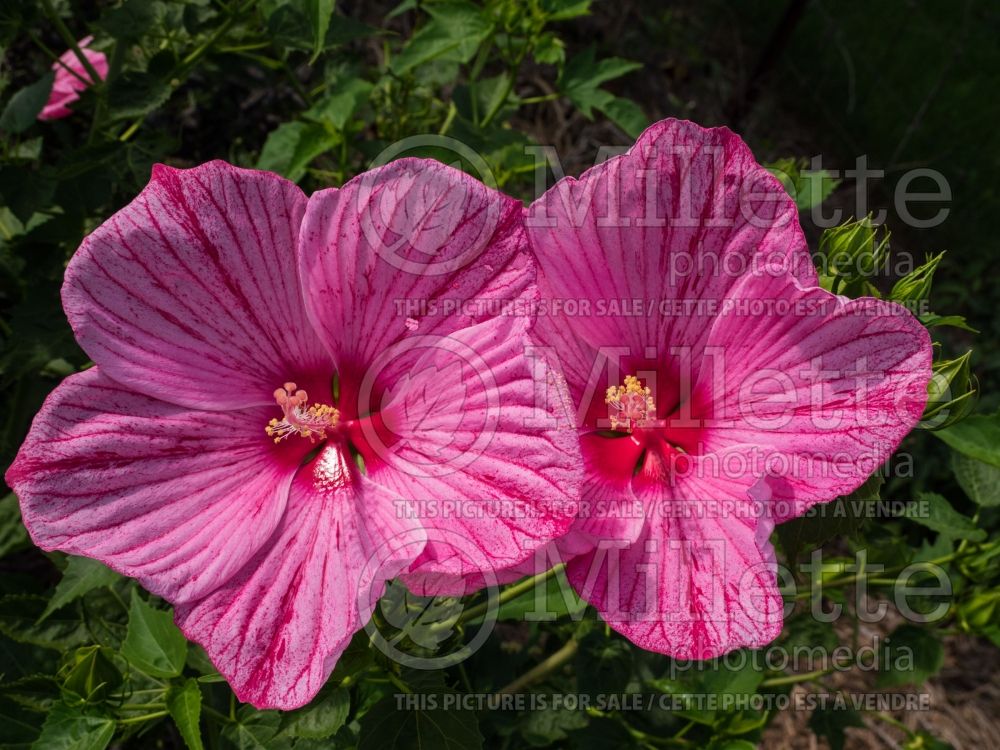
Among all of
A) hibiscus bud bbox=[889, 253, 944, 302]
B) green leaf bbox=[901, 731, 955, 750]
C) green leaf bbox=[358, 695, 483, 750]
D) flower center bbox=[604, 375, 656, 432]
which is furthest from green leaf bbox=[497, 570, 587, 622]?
green leaf bbox=[901, 731, 955, 750]

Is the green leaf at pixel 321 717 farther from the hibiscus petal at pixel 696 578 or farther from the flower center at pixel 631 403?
the flower center at pixel 631 403

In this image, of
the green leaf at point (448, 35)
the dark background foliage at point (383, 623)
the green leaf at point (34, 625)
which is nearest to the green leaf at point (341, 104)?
the dark background foliage at point (383, 623)

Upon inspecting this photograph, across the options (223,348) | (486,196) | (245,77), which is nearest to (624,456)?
(486,196)

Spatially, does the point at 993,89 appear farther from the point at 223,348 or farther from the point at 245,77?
the point at 223,348

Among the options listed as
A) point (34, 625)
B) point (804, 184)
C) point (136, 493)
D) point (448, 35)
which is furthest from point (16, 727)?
point (804, 184)

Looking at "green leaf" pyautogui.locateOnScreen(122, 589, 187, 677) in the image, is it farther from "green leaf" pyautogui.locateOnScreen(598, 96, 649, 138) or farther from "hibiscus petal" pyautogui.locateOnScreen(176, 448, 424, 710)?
"green leaf" pyautogui.locateOnScreen(598, 96, 649, 138)

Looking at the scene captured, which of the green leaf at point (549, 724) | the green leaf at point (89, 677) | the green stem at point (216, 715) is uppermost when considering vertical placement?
the green leaf at point (89, 677)

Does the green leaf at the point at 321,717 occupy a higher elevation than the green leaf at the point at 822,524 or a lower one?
lower
